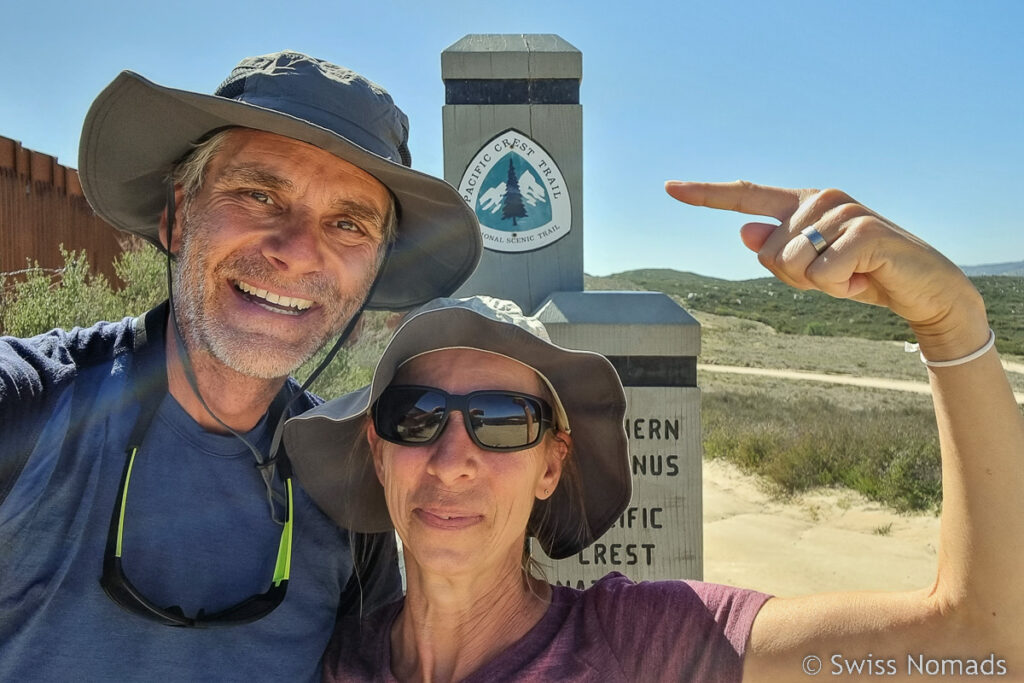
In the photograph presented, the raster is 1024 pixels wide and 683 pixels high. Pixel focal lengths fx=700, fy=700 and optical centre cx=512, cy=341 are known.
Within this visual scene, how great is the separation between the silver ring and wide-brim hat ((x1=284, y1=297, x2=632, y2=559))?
49 cm

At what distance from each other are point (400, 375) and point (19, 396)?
694 millimetres

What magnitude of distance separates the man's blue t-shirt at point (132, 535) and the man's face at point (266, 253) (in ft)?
0.48

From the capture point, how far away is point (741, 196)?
3.99 feet

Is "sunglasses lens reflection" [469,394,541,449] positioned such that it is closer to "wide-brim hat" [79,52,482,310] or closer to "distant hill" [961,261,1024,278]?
"wide-brim hat" [79,52,482,310]

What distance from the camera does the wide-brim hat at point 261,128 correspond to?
58.9 inches

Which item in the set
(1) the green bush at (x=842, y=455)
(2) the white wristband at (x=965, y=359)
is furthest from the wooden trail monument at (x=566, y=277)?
(1) the green bush at (x=842, y=455)

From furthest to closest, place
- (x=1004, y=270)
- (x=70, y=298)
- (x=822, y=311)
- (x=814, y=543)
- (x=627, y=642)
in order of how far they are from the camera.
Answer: (x=1004, y=270) < (x=822, y=311) < (x=70, y=298) < (x=814, y=543) < (x=627, y=642)

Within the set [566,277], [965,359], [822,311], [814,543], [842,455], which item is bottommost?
[814,543]

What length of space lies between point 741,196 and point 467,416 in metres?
0.66

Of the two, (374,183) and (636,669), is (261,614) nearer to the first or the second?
(636,669)

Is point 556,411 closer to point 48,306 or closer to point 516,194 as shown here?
point 516,194

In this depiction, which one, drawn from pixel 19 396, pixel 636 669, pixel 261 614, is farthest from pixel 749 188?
pixel 19 396

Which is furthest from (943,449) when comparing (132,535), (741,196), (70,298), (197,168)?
(70,298)

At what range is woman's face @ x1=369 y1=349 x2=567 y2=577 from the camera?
54.4 inches
